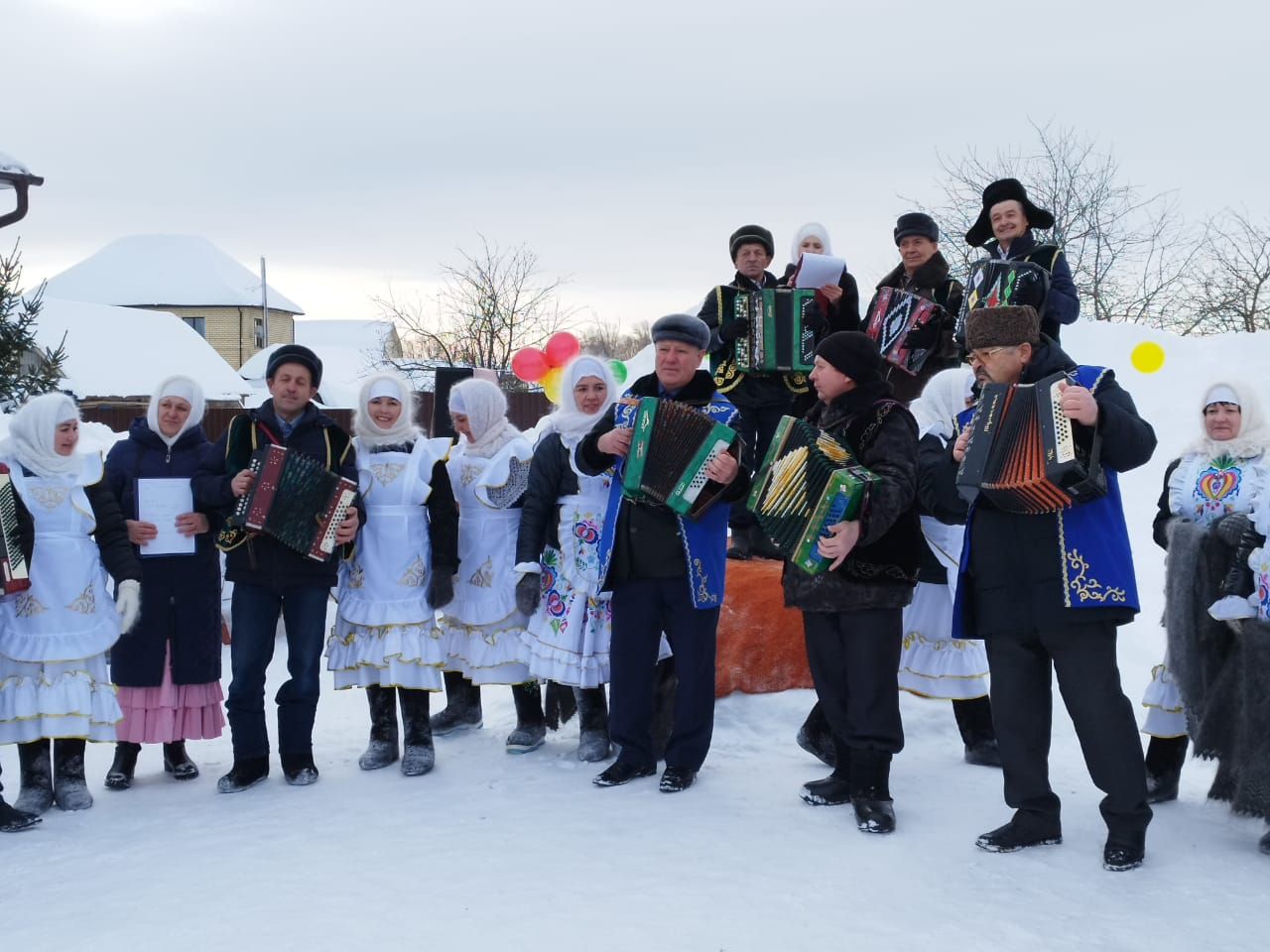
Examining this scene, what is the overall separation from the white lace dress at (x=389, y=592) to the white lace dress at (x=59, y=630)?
1.05 meters

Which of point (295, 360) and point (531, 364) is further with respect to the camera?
point (531, 364)

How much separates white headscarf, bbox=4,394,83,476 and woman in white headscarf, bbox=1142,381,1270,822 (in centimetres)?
488

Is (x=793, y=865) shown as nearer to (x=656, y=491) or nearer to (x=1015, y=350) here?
(x=656, y=491)

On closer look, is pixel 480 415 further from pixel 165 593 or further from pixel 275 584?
pixel 165 593

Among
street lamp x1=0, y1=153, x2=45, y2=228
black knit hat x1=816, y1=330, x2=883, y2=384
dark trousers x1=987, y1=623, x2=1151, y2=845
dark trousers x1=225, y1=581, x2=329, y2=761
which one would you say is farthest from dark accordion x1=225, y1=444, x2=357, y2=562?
street lamp x1=0, y1=153, x2=45, y2=228

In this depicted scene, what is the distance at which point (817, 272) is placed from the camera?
6.39 metres

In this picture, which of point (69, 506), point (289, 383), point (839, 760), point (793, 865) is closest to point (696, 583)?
point (839, 760)

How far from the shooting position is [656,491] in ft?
16.1

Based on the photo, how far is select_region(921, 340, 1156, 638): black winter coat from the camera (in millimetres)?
3977

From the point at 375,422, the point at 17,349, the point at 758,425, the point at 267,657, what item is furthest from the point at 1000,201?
the point at 17,349

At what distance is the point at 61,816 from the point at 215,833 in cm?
85

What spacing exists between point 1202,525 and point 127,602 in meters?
4.73

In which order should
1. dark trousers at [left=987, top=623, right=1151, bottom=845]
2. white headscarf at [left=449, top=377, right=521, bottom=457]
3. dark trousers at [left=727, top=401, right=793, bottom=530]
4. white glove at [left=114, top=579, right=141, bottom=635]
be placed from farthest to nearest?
dark trousers at [left=727, top=401, right=793, bottom=530] → white headscarf at [left=449, top=377, right=521, bottom=457] → white glove at [left=114, top=579, right=141, bottom=635] → dark trousers at [left=987, top=623, right=1151, bottom=845]

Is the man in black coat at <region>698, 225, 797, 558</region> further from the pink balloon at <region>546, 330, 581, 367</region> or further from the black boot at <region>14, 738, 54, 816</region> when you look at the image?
the pink balloon at <region>546, 330, 581, 367</region>
